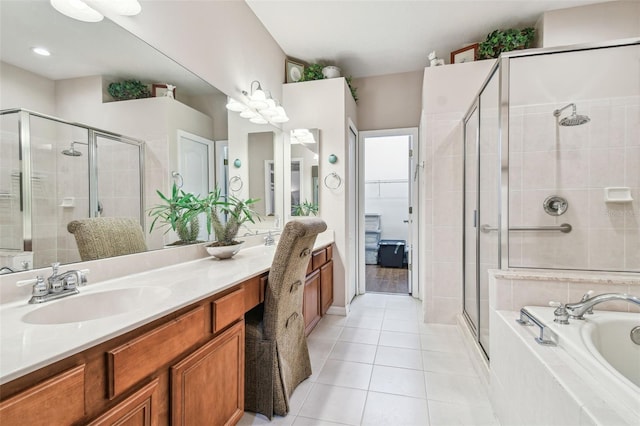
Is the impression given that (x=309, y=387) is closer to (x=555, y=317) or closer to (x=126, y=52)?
(x=555, y=317)

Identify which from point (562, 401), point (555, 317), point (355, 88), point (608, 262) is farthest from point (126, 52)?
point (608, 262)

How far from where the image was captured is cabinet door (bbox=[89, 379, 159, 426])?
73 centimetres

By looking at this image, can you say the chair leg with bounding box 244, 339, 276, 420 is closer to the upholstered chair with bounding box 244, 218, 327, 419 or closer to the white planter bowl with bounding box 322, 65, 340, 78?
the upholstered chair with bounding box 244, 218, 327, 419

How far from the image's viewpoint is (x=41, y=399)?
57cm

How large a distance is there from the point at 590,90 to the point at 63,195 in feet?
11.1

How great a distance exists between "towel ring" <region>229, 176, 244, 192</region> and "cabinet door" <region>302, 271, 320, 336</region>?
884mm

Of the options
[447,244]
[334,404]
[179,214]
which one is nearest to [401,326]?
[447,244]

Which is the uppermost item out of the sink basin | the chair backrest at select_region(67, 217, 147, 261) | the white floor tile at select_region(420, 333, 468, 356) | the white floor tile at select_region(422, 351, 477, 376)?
the chair backrest at select_region(67, 217, 147, 261)

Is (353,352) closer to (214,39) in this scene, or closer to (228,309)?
(228,309)

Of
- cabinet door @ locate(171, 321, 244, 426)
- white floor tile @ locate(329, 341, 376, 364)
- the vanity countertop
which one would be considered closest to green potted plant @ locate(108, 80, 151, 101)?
the vanity countertop

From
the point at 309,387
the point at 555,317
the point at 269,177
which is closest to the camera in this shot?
the point at 555,317

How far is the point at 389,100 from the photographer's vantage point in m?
3.56

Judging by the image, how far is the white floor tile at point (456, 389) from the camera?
1.65 m

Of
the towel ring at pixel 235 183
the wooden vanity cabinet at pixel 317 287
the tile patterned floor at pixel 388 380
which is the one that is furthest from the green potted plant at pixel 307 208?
the tile patterned floor at pixel 388 380
